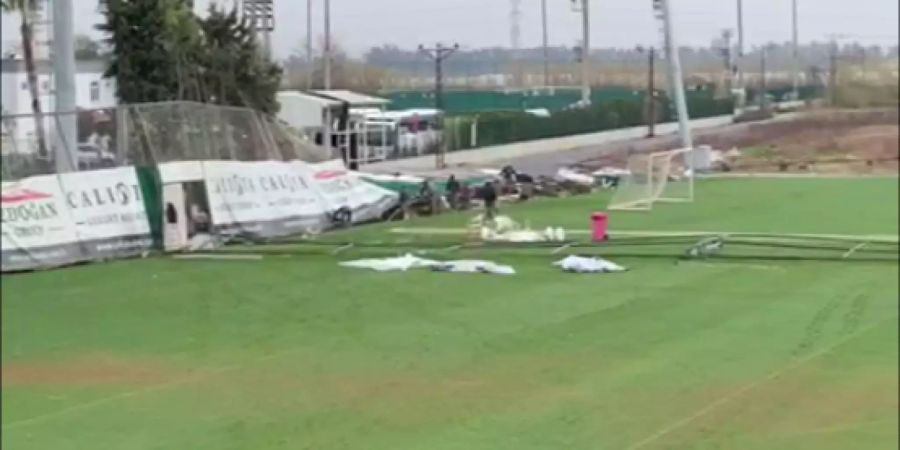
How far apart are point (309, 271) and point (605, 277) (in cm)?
178

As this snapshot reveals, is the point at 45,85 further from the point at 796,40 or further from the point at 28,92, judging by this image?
the point at 796,40

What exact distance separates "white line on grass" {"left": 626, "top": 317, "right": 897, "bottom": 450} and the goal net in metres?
0.70

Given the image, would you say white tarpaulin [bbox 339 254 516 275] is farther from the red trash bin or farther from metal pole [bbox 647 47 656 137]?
metal pole [bbox 647 47 656 137]

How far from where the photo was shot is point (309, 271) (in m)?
8.91

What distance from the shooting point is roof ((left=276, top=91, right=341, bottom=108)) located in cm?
381

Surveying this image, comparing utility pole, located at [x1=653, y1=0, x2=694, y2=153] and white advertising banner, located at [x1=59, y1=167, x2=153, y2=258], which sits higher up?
utility pole, located at [x1=653, y1=0, x2=694, y2=153]

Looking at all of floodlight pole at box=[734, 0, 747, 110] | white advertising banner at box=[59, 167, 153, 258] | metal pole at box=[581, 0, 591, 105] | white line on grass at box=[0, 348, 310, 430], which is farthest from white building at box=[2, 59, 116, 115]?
white advertising banner at box=[59, 167, 153, 258]

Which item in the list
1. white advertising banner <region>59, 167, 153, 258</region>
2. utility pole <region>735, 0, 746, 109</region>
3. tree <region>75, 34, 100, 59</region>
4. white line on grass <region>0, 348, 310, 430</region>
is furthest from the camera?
white advertising banner <region>59, 167, 153, 258</region>

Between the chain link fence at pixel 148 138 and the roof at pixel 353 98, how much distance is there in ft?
1.82

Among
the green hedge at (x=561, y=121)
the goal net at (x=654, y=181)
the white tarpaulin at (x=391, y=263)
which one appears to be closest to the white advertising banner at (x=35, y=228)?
the green hedge at (x=561, y=121)

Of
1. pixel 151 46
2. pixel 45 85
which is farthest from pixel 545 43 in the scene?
pixel 45 85

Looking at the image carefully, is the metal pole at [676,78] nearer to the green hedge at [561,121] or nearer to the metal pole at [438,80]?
the green hedge at [561,121]

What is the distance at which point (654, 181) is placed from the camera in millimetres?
5555

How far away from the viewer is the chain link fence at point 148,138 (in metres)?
4.36
